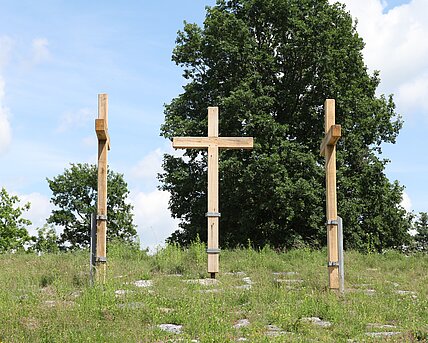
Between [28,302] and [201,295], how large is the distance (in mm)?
2807

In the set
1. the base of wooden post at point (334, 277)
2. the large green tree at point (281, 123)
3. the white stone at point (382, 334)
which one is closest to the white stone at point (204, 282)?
the base of wooden post at point (334, 277)

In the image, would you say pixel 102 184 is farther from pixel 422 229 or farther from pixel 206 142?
pixel 422 229

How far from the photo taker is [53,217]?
34688 mm

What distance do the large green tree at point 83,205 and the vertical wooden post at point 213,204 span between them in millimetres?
20695

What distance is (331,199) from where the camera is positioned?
12445 millimetres

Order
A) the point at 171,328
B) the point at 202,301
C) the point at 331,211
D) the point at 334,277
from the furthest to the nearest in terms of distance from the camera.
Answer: the point at 331,211 < the point at 334,277 < the point at 202,301 < the point at 171,328

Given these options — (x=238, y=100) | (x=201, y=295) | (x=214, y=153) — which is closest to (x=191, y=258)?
(x=214, y=153)

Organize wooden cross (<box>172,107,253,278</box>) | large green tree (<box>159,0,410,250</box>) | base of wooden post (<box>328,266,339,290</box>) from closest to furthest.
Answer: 1. base of wooden post (<box>328,266,339,290</box>)
2. wooden cross (<box>172,107,253,278</box>)
3. large green tree (<box>159,0,410,250</box>)

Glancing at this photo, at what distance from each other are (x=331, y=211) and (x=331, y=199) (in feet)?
0.77

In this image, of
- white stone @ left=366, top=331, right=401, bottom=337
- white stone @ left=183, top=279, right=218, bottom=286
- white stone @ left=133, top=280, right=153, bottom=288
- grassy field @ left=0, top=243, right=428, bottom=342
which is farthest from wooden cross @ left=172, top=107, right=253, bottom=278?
white stone @ left=366, top=331, right=401, bottom=337

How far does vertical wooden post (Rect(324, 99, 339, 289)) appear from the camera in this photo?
12.0 metres

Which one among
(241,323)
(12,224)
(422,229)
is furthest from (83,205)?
(241,323)

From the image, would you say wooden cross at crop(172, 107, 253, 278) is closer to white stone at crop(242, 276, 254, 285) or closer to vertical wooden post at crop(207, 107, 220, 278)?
vertical wooden post at crop(207, 107, 220, 278)

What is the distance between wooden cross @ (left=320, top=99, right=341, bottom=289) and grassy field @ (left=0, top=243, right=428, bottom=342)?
396 millimetres
